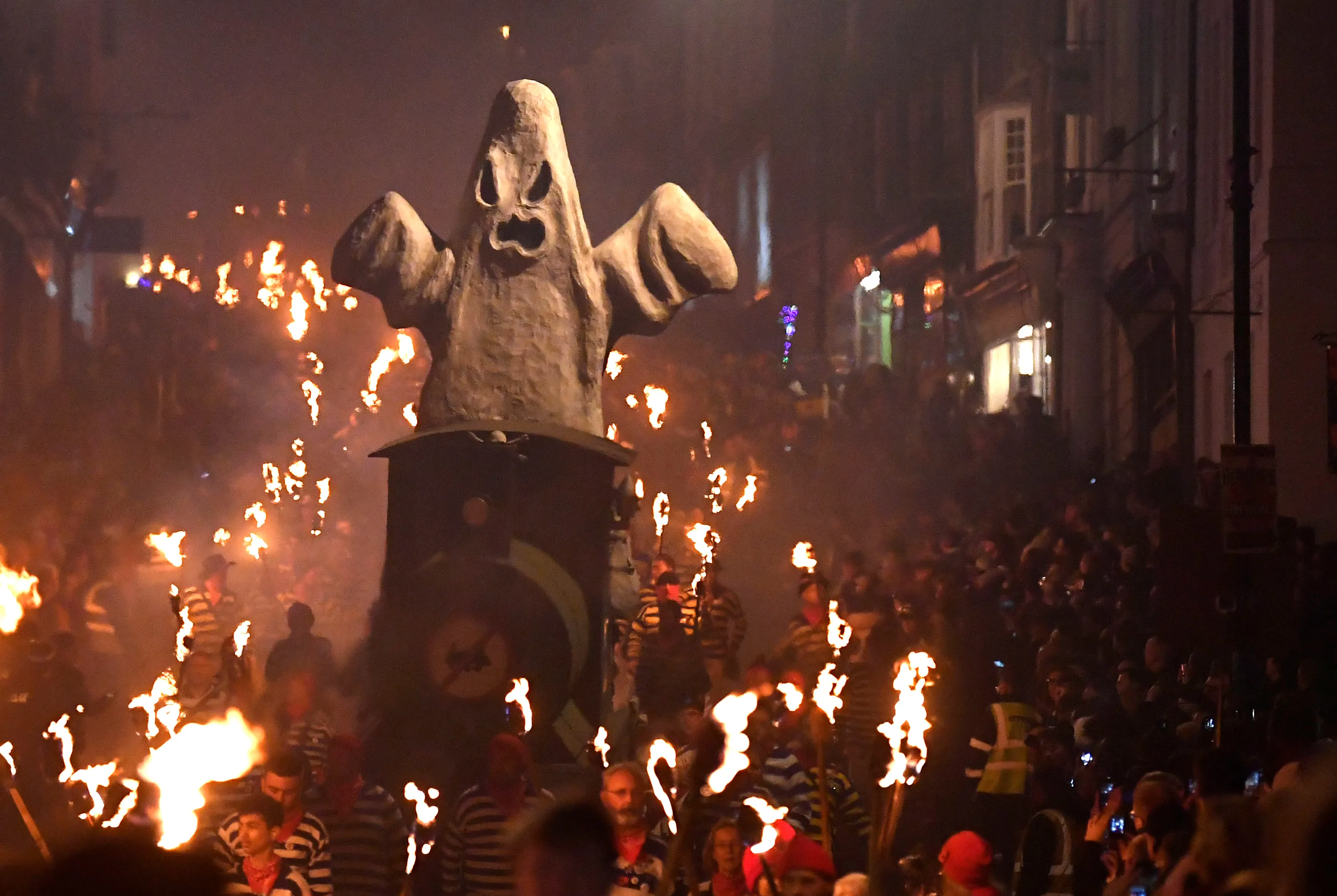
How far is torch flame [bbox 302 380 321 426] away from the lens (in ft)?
117

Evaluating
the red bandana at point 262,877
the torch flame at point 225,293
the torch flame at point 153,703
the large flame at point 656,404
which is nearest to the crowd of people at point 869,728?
the red bandana at point 262,877

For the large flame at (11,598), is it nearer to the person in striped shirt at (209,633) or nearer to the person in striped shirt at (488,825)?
the person in striped shirt at (209,633)

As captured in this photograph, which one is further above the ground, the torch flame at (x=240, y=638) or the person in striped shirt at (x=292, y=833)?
the torch flame at (x=240, y=638)

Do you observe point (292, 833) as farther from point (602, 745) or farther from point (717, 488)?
point (717, 488)

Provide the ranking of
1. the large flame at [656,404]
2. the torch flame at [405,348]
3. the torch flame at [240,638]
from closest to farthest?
1. the torch flame at [240,638]
2. the large flame at [656,404]
3. the torch flame at [405,348]

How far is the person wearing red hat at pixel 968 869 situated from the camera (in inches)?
309

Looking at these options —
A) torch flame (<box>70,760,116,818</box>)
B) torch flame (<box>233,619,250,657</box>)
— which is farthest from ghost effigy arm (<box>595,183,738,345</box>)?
torch flame (<box>70,760,116,818</box>)

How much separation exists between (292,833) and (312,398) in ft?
93.1

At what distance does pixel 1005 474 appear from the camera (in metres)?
24.3

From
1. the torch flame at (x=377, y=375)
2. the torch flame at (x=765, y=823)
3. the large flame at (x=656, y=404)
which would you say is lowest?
the torch flame at (x=765, y=823)

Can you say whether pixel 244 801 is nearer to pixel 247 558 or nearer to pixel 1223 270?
pixel 1223 270

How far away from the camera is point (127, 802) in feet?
30.1

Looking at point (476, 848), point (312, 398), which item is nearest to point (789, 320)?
point (312, 398)

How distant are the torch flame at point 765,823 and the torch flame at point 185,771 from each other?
2096 millimetres
